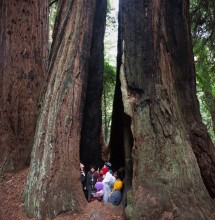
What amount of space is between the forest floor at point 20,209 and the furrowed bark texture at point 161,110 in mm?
528

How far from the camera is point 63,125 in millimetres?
5496

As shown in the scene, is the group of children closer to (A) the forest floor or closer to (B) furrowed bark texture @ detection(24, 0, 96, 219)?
(A) the forest floor

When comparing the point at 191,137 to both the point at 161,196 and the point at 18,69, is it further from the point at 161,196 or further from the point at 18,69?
the point at 18,69

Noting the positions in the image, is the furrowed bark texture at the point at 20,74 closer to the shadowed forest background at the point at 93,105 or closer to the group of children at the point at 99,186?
the shadowed forest background at the point at 93,105

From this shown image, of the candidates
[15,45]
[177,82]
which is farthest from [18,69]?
[177,82]

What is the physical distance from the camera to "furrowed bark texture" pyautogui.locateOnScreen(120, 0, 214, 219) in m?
4.51

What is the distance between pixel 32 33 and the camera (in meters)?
7.52

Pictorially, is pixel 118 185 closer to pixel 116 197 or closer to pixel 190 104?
pixel 116 197

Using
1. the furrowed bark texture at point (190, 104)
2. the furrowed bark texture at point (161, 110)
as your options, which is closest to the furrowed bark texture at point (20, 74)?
the furrowed bark texture at point (161, 110)

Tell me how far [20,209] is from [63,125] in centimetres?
154

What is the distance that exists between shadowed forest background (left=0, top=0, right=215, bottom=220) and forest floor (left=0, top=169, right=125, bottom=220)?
3 centimetres

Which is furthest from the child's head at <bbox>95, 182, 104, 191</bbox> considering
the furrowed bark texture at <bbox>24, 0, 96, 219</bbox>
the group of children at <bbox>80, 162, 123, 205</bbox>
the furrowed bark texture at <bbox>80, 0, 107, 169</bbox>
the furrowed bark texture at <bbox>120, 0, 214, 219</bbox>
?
the furrowed bark texture at <bbox>120, 0, 214, 219</bbox>

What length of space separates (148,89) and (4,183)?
3290 millimetres

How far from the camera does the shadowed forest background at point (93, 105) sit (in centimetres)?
478
